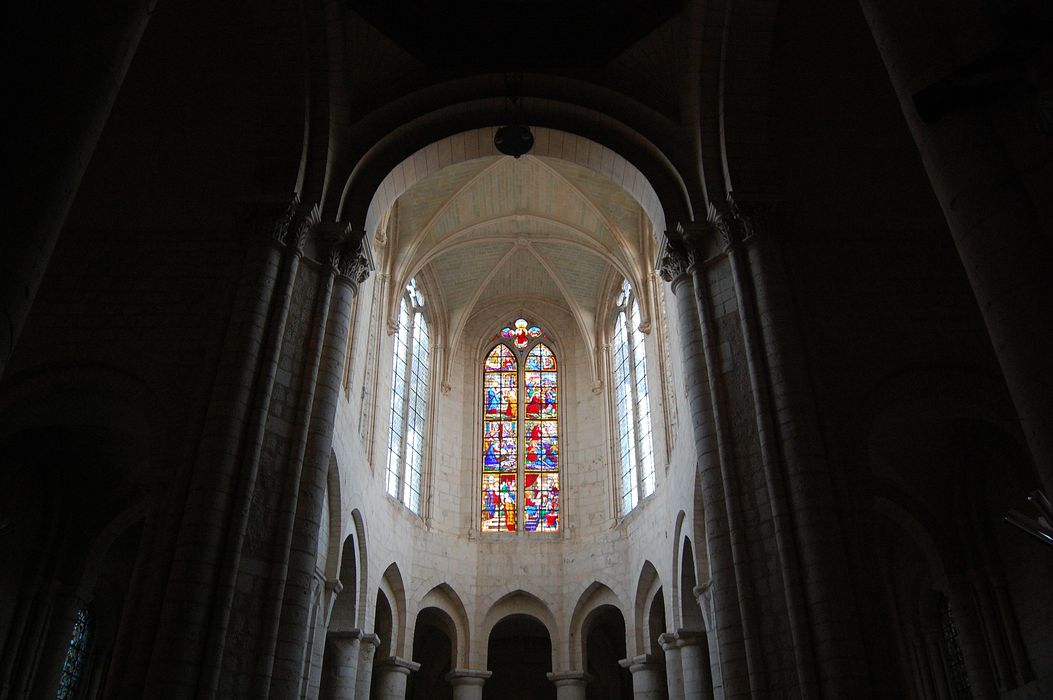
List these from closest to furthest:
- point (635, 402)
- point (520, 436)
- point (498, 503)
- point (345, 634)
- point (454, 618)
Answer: point (345, 634), point (454, 618), point (635, 402), point (498, 503), point (520, 436)

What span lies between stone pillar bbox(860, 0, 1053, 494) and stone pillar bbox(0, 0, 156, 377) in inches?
186

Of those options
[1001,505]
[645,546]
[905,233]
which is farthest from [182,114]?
[1001,505]

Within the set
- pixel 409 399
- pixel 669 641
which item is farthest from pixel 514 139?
pixel 409 399

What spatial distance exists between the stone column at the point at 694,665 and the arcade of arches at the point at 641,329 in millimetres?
56

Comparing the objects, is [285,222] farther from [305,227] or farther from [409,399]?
[409,399]

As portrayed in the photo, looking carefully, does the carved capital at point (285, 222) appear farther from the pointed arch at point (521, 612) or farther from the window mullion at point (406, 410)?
the pointed arch at point (521, 612)

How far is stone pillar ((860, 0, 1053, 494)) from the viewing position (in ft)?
14.6

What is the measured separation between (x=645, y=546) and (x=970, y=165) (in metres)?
12.8

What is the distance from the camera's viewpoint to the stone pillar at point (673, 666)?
47.9 ft

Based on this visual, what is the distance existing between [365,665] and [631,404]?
7854 millimetres

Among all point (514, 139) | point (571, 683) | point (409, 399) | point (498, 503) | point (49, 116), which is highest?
point (409, 399)

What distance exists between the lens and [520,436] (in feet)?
68.4

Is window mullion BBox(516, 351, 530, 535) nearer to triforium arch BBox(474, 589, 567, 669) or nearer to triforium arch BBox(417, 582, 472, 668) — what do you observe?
triforium arch BBox(474, 589, 567, 669)

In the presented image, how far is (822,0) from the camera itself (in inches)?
444
